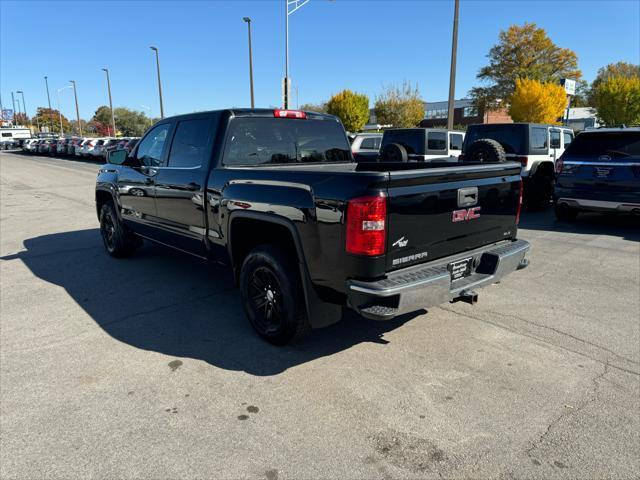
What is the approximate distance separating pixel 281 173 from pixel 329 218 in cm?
68

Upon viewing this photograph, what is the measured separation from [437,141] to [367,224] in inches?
406

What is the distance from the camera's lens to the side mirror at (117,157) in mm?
5684

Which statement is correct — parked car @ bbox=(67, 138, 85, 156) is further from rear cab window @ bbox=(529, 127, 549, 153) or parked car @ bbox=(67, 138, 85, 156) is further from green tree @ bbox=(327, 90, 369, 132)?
rear cab window @ bbox=(529, 127, 549, 153)

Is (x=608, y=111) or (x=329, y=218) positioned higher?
(x=608, y=111)

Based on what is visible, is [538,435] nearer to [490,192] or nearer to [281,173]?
[490,192]

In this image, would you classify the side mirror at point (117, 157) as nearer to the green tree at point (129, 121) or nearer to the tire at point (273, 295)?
the tire at point (273, 295)

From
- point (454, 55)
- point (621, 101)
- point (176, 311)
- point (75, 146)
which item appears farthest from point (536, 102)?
point (176, 311)

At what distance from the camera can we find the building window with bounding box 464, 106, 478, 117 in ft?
217

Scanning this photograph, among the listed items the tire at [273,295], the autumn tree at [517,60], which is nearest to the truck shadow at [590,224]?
the tire at [273,295]

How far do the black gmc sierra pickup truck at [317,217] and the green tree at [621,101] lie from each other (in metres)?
44.9

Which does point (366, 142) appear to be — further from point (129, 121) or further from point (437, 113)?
point (129, 121)

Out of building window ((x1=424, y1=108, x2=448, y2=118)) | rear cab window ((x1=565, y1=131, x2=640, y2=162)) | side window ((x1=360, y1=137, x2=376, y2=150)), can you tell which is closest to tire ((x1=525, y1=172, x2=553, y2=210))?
rear cab window ((x1=565, y1=131, x2=640, y2=162))

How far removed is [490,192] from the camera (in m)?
3.74

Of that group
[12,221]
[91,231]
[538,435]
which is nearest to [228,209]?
[538,435]
